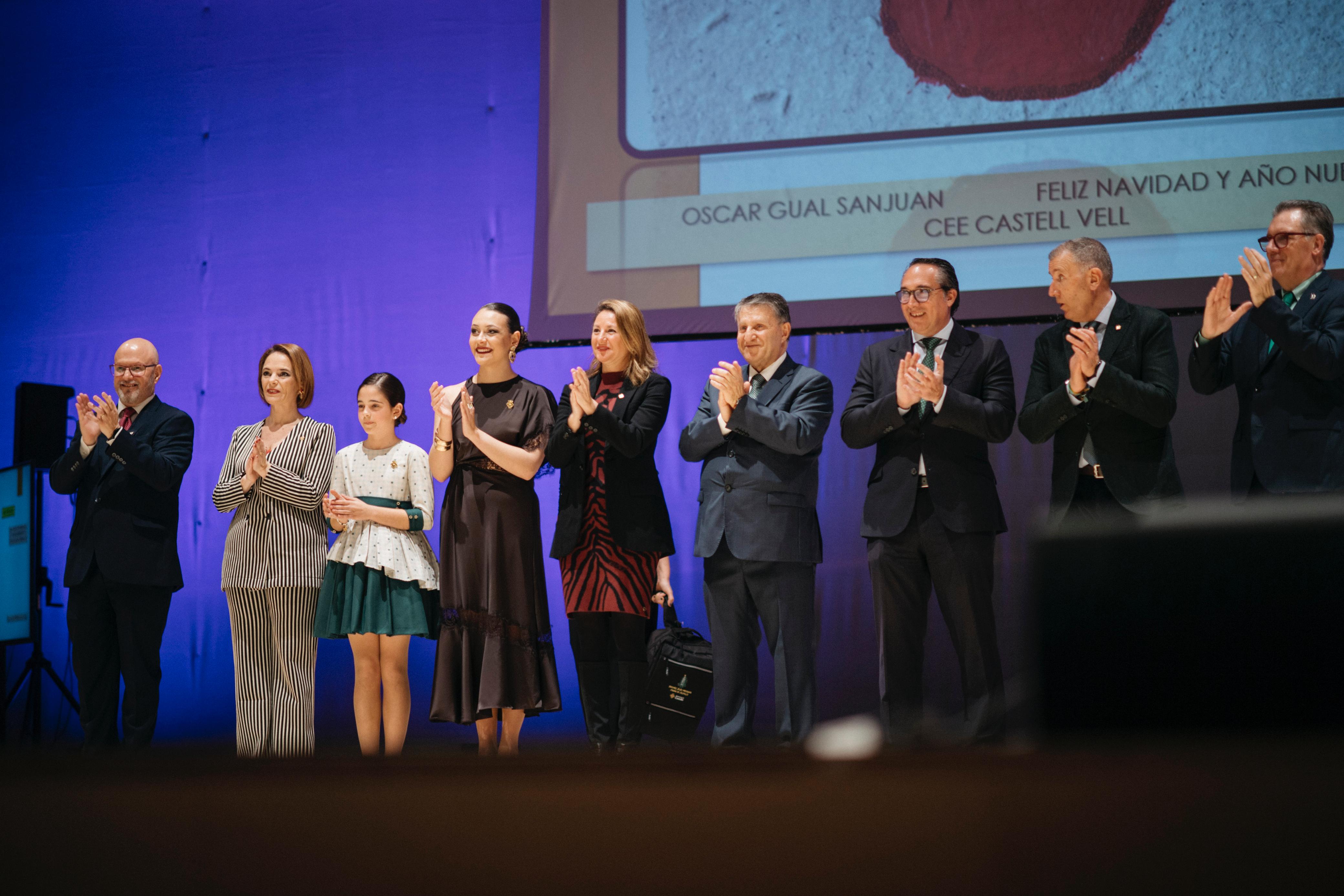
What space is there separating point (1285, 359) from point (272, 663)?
316cm

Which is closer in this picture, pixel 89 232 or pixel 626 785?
pixel 626 785

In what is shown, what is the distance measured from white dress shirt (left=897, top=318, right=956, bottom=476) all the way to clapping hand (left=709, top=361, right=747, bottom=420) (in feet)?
1.40

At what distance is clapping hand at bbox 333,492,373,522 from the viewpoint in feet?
11.3

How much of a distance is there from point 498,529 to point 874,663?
1529 millimetres

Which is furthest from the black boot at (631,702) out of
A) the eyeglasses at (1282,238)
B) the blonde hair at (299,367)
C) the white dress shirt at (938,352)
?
the eyeglasses at (1282,238)

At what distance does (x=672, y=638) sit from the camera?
3.38 metres

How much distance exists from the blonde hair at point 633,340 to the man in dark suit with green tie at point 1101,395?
1121 mm

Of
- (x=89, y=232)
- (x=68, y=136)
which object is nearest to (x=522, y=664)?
(x=89, y=232)

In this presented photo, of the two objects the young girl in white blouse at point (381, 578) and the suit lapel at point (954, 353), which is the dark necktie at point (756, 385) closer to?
the suit lapel at point (954, 353)

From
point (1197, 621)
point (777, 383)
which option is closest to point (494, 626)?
point (777, 383)

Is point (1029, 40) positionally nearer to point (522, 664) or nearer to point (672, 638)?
point (672, 638)

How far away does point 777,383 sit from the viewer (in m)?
3.19

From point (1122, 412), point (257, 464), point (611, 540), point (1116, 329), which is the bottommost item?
point (611, 540)

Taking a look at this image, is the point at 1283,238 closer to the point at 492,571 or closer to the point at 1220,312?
the point at 1220,312
